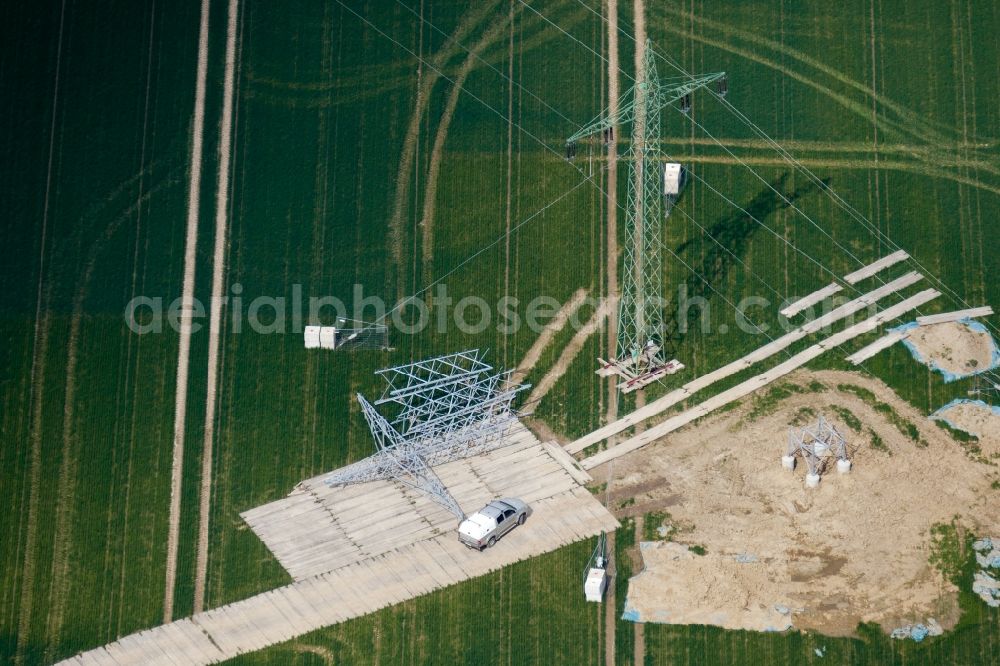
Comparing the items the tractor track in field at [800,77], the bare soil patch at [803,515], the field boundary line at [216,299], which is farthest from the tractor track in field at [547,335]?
the tractor track in field at [800,77]

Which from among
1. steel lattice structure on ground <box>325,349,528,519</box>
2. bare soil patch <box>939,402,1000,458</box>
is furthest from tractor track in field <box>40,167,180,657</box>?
bare soil patch <box>939,402,1000,458</box>

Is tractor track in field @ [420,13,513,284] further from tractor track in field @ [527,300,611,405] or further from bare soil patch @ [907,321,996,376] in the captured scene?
bare soil patch @ [907,321,996,376]

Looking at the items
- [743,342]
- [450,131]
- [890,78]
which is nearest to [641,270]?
[743,342]

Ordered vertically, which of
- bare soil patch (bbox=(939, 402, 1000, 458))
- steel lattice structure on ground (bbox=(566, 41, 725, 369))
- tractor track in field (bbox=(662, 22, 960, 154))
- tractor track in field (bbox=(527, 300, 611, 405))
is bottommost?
bare soil patch (bbox=(939, 402, 1000, 458))

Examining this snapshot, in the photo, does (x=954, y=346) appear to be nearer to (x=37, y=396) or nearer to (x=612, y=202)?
(x=612, y=202)

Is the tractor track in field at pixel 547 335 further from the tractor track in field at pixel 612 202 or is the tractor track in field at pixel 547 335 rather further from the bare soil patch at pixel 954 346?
the bare soil patch at pixel 954 346

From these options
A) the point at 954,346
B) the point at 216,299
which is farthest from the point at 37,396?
the point at 954,346
